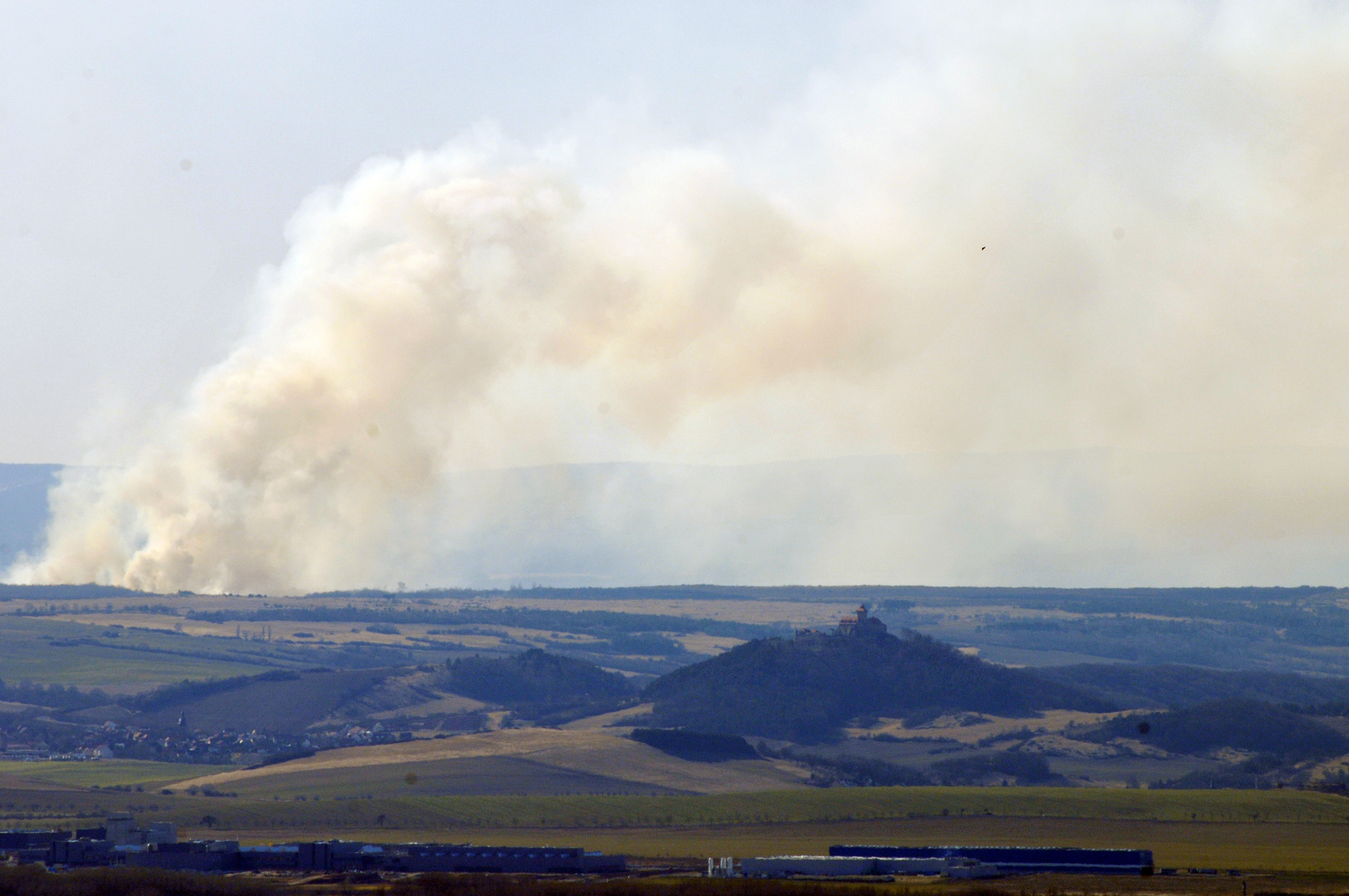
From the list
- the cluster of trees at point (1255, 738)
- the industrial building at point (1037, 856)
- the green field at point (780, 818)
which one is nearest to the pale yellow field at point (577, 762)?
the green field at point (780, 818)

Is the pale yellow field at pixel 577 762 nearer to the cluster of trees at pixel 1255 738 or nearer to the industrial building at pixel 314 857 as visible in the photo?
the cluster of trees at pixel 1255 738

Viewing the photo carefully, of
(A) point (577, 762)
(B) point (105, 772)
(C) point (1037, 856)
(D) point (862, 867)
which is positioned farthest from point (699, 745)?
(D) point (862, 867)

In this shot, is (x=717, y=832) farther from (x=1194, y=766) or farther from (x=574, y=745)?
(x=1194, y=766)

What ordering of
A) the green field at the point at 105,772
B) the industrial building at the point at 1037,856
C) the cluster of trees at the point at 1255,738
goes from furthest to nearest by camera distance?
the cluster of trees at the point at 1255,738 < the green field at the point at 105,772 < the industrial building at the point at 1037,856

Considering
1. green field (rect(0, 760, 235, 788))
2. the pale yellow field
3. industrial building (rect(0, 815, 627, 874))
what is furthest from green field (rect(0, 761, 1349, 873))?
the pale yellow field

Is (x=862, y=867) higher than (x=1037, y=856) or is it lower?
lower

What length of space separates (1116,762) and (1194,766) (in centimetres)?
749

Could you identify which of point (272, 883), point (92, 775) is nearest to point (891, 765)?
point (92, 775)

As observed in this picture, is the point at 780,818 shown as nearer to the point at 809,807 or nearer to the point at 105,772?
the point at 809,807

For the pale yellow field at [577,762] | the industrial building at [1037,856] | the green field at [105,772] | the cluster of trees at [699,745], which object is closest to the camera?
the industrial building at [1037,856]

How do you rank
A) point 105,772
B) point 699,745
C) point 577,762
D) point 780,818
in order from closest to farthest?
point 780,818, point 105,772, point 577,762, point 699,745

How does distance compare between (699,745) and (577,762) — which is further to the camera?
(699,745)

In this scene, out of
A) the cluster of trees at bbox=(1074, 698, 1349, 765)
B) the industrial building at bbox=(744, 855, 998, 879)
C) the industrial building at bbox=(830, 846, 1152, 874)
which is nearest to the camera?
the industrial building at bbox=(744, 855, 998, 879)

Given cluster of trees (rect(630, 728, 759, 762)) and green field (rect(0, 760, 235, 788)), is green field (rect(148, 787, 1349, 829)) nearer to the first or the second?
green field (rect(0, 760, 235, 788))
